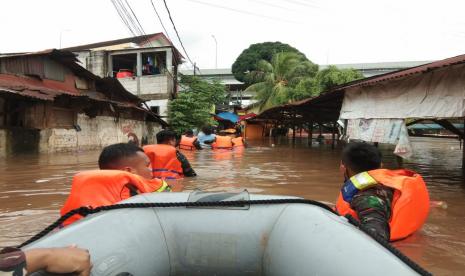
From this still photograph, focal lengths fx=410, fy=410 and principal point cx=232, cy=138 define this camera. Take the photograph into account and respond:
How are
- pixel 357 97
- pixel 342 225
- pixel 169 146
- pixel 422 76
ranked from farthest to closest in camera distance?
pixel 357 97
pixel 422 76
pixel 169 146
pixel 342 225

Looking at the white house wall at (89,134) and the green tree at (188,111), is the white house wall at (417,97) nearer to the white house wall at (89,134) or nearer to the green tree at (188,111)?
the white house wall at (89,134)

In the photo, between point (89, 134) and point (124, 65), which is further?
point (124, 65)

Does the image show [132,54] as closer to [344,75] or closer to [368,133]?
[344,75]

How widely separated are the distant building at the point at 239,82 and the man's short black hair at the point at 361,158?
3614cm

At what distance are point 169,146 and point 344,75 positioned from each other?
1745 centimetres

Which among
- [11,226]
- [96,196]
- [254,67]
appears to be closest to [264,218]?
[96,196]

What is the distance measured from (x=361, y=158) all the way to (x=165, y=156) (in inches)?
122

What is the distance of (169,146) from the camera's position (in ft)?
18.7

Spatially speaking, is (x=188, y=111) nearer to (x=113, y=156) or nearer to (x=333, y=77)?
(x=333, y=77)

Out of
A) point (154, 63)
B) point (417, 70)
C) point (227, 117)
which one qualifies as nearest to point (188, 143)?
point (417, 70)

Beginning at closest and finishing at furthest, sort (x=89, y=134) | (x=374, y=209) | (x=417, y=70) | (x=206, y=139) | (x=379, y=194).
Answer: (x=374, y=209) → (x=379, y=194) → (x=417, y=70) → (x=206, y=139) → (x=89, y=134)

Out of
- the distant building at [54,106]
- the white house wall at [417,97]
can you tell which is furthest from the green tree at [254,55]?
the white house wall at [417,97]

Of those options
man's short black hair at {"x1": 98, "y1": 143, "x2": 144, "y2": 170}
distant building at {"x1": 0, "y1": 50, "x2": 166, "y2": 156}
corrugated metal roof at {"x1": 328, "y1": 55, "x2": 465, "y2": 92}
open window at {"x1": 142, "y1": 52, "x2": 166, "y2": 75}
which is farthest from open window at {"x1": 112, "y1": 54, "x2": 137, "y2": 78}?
man's short black hair at {"x1": 98, "y1": 143, "x2": 144, "y2": 170}

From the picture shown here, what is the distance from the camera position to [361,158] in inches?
128
